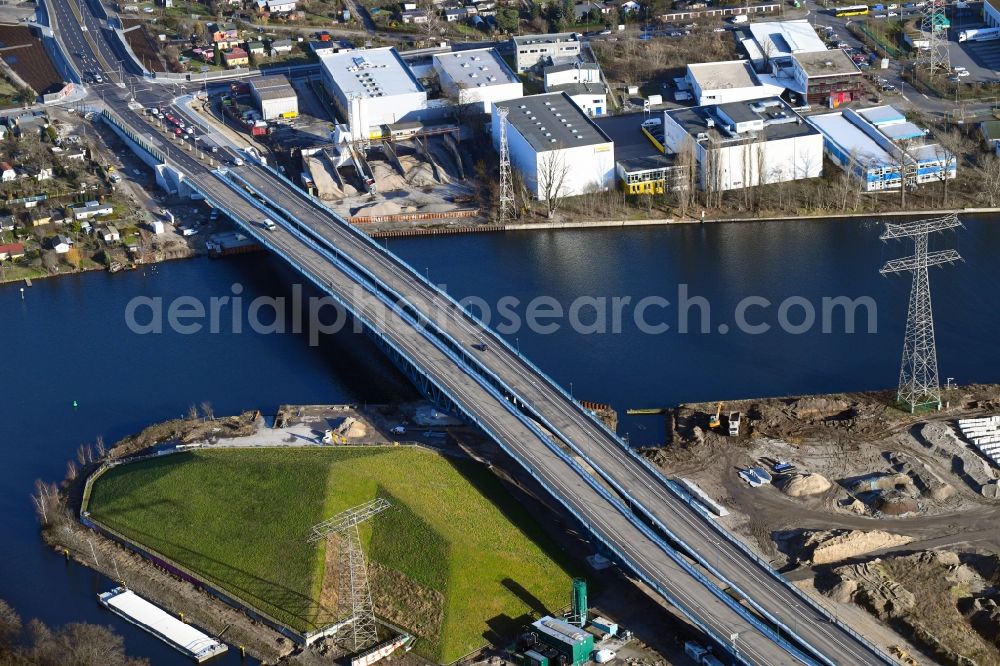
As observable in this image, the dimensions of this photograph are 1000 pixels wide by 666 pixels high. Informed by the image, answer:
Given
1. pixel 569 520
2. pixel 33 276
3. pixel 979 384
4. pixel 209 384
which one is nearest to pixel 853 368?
pixel 979 384

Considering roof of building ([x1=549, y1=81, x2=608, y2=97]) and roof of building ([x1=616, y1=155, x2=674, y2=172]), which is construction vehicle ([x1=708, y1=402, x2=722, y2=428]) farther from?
roof of building ([x1=549, y1=81, x2=608, y2=97])

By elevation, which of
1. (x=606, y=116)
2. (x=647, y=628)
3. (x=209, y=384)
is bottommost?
(x=647, y=628)

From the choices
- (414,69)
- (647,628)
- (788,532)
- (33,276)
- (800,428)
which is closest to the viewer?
(647,628)

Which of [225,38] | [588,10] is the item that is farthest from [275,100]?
[588,10]

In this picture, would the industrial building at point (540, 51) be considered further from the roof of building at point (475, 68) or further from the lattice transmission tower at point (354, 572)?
the lattice transmission tower at point (354, 572)

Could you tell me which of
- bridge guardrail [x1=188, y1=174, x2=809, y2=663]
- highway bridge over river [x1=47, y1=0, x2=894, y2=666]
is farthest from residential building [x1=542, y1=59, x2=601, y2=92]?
bridge guardrail [x1=188, y1=174, x2=809, y2=663]

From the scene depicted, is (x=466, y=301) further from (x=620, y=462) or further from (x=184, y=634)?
(x=184, y=634)
